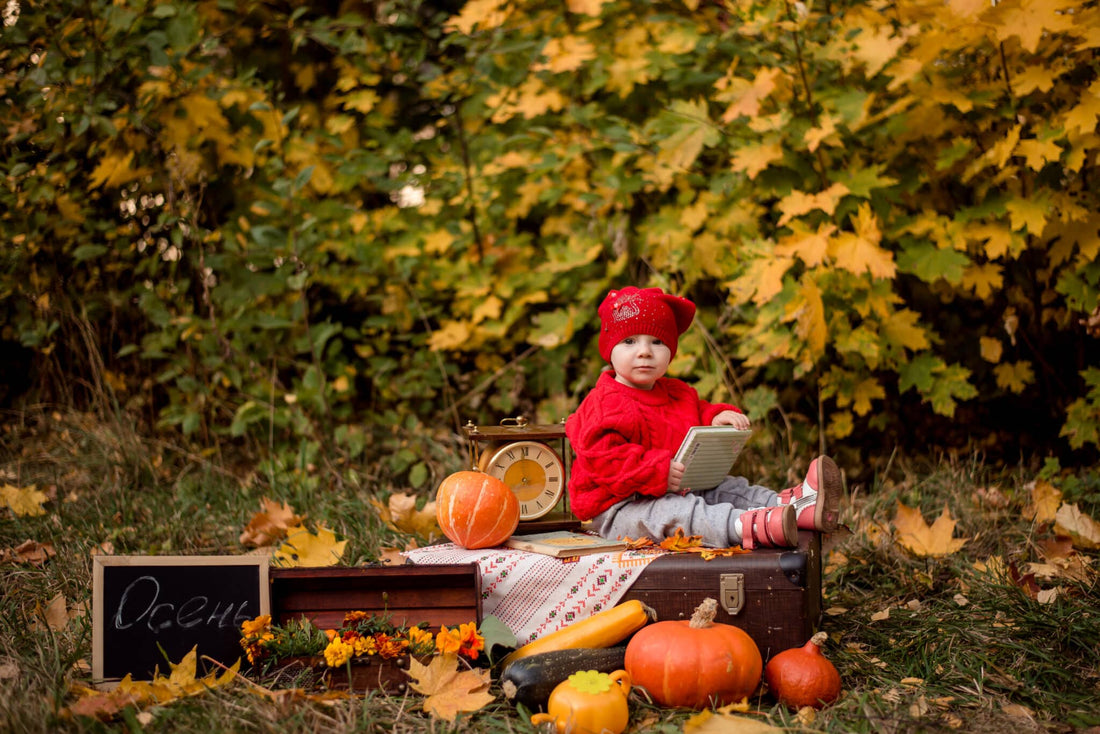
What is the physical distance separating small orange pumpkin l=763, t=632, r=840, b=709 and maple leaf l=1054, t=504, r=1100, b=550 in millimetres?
1316

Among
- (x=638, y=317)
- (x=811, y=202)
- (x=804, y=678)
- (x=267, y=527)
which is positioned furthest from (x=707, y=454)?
(x=267, y=527)

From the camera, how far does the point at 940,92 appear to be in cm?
340

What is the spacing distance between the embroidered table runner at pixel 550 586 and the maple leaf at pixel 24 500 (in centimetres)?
199

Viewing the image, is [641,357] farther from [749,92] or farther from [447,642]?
[749,92]

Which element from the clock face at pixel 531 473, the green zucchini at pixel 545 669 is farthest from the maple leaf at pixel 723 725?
the clock face at pixel 531 473

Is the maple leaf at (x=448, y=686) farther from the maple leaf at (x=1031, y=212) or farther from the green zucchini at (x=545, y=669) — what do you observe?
the maple leaf at (x=1031, y=212)

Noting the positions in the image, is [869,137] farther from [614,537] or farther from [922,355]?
[614,537]

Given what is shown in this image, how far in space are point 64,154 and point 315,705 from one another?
317cm

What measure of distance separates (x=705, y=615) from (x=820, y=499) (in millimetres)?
473

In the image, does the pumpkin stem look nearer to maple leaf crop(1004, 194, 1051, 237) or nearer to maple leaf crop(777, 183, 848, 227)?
maple leaf crop(777, 183, 848, 227)

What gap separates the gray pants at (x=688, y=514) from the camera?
2.45 metres

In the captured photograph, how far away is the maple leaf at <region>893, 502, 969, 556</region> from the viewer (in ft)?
9.68

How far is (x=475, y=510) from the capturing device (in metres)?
2.44

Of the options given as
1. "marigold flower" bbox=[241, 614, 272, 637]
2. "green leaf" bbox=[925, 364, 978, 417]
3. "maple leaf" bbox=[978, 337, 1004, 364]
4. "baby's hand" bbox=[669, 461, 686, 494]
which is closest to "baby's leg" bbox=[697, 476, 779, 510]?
"baby's hand" bbox=[669, 461, 686, 494]
